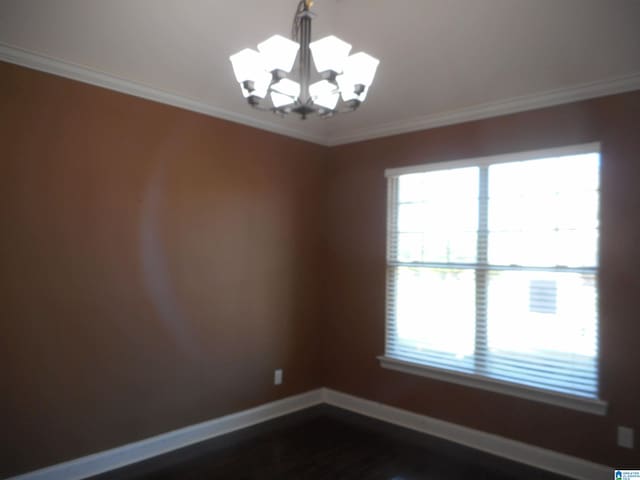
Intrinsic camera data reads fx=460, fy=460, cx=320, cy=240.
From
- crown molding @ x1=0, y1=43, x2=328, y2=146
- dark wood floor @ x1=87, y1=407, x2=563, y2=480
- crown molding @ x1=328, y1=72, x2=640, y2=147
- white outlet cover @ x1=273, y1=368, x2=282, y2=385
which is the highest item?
crown molding @ x1=328, y1=72, x2=640, y2=147

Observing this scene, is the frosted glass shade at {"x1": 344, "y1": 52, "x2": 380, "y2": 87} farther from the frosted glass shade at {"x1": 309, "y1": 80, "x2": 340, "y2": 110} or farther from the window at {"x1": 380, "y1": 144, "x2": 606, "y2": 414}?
the window at {"x1": 380, "y1": 144, "x2": 606, "y2": 414}

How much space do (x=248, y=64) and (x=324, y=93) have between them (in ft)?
1.22

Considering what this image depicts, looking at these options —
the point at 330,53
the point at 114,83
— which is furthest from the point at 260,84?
the point at 114,83

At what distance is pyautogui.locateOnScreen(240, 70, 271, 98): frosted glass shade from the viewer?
210cm

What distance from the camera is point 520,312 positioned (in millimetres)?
3420

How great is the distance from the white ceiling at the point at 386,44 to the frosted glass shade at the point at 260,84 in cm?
115

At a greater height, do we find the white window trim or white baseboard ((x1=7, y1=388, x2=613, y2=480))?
the white window trim

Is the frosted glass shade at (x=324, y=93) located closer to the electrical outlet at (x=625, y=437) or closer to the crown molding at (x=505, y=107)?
the crown molding at (x=505, y=107)

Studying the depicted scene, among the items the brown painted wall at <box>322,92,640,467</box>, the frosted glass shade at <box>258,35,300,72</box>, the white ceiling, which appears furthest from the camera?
the brown painted wall at <box>322,92,640,467</box>

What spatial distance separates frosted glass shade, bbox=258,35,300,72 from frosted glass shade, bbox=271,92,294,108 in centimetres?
15

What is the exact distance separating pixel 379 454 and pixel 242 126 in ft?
9.39

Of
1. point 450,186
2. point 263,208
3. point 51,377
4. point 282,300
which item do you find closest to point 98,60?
point 263,208

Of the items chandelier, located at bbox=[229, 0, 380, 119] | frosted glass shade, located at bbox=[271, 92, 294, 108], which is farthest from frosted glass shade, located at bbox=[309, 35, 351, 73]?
frosted glass shade, located at bbox=[271, 92, 294, 108]

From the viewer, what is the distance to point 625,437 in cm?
294
